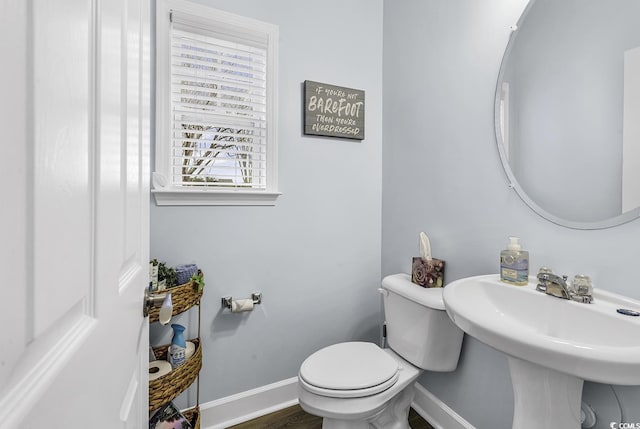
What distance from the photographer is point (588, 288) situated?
3.07ft

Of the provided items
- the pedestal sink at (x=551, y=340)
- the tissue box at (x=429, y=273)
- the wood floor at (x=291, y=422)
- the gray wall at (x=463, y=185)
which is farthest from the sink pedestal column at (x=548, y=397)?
the wood floor at (x=291, y=422)

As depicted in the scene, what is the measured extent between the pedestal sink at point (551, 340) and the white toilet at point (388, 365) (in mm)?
290

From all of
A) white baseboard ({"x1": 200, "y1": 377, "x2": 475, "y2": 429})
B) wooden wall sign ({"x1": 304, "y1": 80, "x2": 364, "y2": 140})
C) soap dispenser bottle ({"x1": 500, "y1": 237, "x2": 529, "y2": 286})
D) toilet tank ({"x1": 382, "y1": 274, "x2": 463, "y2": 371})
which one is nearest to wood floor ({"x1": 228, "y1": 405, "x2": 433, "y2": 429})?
white baseboard ({"x1": 200, "y1": 377, "x2": 475, "y2": 429})

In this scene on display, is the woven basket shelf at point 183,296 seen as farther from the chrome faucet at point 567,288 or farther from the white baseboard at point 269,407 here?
the chrome faucet at point 567,288

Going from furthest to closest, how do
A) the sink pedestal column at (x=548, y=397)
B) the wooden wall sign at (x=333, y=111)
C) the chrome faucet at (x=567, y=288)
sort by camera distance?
the wooden wall sign at (x=333, y=111) → the chrome faucet at (x=567, y=288) → the sink pedestal column at (x=548, y=397)

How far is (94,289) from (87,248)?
0.21ft

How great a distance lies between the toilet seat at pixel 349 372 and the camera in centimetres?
117

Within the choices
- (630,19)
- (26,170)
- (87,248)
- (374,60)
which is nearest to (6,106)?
(26,170)

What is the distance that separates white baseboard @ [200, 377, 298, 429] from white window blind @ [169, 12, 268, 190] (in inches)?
43.1

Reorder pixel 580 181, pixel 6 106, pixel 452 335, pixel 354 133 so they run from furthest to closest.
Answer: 1. pixel 354 133
2. pixel 452 335
3. pixel 580 181
4. pixel 6 106

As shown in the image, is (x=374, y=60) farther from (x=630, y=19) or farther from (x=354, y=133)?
(x=630, y=19)

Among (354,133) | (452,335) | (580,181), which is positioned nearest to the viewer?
(580,181)

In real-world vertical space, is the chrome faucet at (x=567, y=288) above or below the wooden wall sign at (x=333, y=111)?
below

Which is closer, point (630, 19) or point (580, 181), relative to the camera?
point (630, 19)
